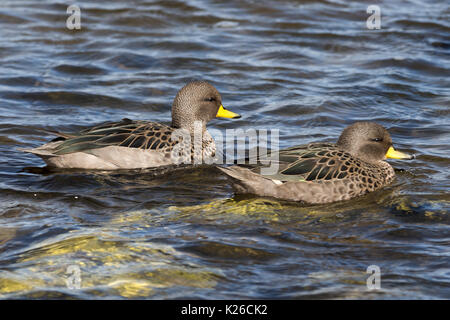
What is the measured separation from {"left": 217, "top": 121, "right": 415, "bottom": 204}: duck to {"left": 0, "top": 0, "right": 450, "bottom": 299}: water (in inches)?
6.0

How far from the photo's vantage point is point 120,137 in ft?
29.2

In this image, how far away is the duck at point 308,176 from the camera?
7.74m

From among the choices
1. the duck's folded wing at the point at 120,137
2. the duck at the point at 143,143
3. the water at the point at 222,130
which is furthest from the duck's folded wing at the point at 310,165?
the duck's folded wing at the point at 120,137

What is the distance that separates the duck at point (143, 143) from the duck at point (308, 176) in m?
1.38

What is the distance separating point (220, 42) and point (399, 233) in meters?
8.24

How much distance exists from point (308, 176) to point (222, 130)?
3179 mm

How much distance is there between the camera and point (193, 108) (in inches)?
377

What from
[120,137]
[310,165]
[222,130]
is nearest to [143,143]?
[120,137]

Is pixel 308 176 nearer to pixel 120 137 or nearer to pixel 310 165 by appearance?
pixel 310 165

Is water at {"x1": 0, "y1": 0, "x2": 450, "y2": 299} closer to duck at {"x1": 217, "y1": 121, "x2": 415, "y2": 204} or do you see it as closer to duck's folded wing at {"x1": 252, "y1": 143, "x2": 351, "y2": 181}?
duck at {"x1": 217, "y1": 121, "x2": 415, "y2": 204}

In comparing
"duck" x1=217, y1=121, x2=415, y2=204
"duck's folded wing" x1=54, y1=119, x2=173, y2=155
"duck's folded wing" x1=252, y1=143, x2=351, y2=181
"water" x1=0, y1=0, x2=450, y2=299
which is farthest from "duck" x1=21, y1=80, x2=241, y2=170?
"duck's folded wing" x1=252, y1=143, x2=351, y2=181
